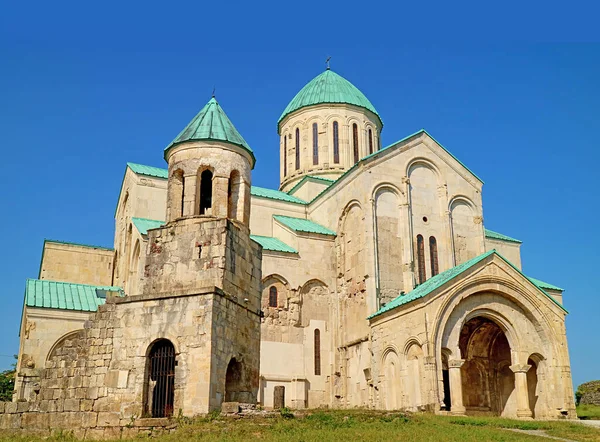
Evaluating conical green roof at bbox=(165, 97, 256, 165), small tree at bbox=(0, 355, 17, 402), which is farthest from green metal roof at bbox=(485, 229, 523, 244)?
A: small tree at bbox=(0, 355, 17, 402)

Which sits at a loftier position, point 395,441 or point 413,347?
point 413,347

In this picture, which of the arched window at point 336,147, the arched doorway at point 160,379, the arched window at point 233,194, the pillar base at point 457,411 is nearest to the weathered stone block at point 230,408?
the arched doorway at point 160,379

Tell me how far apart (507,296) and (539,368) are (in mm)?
2602

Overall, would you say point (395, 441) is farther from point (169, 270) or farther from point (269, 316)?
point (269, 316)

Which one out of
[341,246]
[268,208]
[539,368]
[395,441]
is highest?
[268,208]

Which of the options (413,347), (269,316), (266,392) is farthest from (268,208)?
(413,347)

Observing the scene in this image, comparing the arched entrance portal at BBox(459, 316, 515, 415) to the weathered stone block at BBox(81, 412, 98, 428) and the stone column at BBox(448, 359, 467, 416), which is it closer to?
the stone column at BBox(448, 359, 467, 416)

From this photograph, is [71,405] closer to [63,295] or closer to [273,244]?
[63,295]

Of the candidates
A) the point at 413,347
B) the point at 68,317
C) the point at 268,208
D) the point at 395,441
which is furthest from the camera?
the point at 268,208

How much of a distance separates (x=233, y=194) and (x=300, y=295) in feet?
29.6

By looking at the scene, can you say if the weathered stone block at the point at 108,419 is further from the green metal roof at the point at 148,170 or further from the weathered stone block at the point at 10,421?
the green metal roof at the point at 148,170

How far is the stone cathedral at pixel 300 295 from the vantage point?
13.5m

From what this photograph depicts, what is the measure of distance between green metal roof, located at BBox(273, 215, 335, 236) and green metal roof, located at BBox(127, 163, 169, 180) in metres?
4.88

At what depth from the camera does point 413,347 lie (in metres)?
19.6
